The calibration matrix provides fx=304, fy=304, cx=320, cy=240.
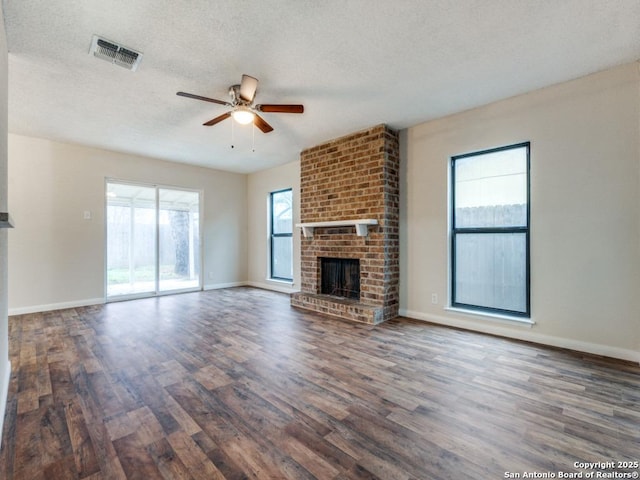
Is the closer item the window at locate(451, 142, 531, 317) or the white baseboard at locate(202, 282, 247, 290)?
the window at locate(451, 142, 531, 317)

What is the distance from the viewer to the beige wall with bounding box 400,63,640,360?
2771mm

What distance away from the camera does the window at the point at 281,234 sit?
6398 mm

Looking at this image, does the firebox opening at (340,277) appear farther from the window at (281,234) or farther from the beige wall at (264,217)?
the window at (281,234)

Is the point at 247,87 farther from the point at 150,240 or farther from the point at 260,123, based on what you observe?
the point at 150,240

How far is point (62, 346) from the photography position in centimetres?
320

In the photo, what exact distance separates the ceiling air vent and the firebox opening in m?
3.54

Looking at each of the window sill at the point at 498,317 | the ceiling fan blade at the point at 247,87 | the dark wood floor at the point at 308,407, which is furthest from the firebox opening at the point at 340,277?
the ceiling fan blade at the point at 247,87

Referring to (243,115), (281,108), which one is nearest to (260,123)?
(243,115)

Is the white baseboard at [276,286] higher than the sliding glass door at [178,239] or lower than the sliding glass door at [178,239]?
lower

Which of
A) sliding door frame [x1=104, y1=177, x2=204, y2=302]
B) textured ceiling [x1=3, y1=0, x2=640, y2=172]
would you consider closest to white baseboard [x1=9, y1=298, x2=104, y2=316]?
sliding door frame [x1=104, y1=177, x2=204, y2=302]

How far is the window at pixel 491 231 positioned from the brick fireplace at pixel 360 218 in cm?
82

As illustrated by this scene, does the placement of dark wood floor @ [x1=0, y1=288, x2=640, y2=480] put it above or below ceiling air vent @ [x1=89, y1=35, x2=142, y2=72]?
below

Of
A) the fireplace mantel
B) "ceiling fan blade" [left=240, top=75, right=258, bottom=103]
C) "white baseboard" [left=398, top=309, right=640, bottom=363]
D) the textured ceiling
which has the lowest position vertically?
"white baseboard" [left=398, top=309, right=640, bottom=363]

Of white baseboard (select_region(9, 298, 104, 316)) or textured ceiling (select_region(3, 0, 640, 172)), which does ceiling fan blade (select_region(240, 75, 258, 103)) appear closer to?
textured ceiling (select_region(3, 0, 640, 172))
